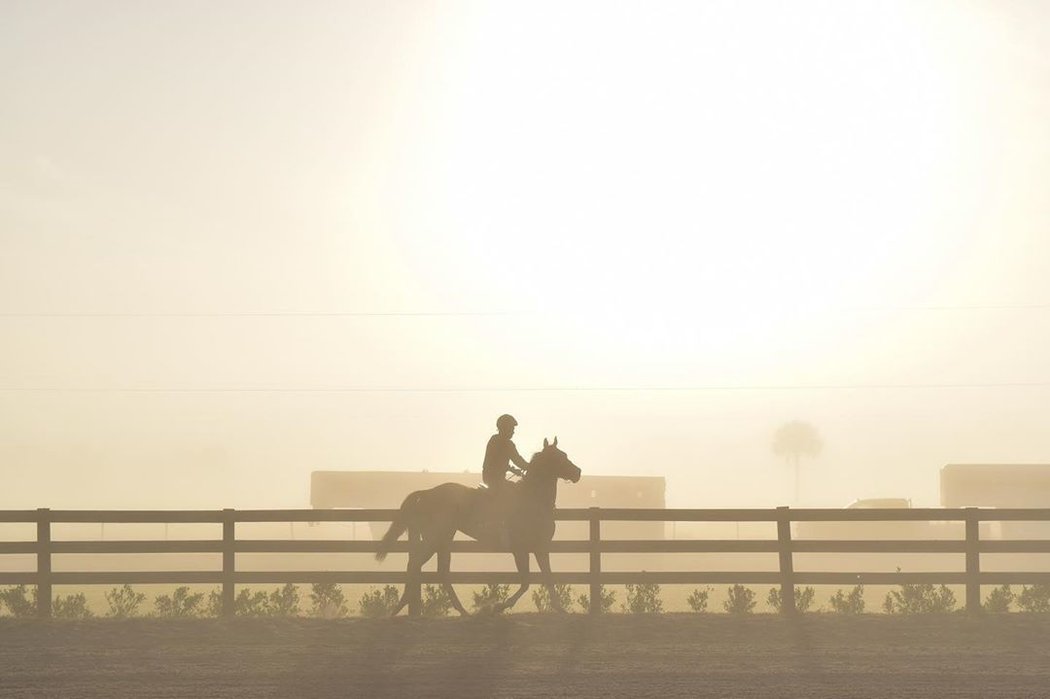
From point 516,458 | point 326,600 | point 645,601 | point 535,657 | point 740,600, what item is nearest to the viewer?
point 535,657

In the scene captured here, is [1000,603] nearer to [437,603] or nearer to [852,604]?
[852,604]

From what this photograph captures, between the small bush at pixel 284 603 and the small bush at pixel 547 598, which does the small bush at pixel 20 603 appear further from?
the small bush at pixel 547 598

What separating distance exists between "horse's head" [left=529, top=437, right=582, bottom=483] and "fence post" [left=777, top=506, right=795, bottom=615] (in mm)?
2869

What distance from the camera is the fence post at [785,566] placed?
16969 millimetres

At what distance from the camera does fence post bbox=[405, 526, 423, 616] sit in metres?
16.6

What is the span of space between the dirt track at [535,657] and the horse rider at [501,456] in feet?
6.05

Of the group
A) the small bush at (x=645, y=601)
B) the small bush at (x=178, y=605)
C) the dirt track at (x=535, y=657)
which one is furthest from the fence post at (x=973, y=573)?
the small bush at (x=178, y=605)

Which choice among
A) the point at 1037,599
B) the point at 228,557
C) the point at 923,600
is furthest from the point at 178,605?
the point at 1037,599

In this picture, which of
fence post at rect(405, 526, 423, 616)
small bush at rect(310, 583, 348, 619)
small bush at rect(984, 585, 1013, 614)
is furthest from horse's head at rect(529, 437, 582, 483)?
small bush at rect(984, 585, 1013, 614)

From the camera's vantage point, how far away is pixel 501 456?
1662cm

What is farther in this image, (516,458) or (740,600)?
(740,600)

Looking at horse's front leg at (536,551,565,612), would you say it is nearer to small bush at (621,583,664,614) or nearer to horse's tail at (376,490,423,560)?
small bush at (621,583,664,614)

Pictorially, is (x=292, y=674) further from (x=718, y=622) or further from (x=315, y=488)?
(x=315, y=488)

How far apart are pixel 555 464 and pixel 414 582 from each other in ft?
8.17
